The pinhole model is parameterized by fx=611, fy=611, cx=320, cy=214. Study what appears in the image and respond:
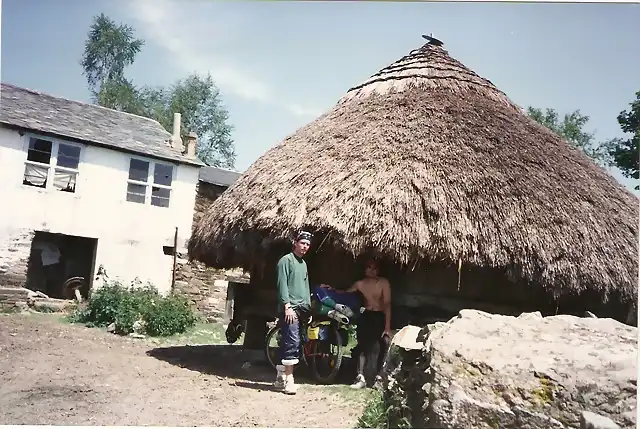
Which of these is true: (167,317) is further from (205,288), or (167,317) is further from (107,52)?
(107,52)

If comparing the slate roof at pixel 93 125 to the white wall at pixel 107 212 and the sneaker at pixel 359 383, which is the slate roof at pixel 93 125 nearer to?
the white wall at pixel 107 212

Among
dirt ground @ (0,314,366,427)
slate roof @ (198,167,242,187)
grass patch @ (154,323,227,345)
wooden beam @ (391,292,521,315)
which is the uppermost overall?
slate roof @ (198,167,242,187)

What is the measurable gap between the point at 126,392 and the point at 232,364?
39.3 inches

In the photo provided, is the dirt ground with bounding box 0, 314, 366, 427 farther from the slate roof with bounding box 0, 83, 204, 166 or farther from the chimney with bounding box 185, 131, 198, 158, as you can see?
the chimney with bounding box 185, 131, 198, 158

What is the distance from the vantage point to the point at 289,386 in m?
3.42

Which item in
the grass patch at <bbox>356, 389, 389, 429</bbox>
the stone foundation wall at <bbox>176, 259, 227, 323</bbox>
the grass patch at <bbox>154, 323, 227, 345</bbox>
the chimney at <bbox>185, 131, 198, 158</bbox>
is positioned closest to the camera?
the grass patch at <bbox>356, 389, 389, 429</bbox>

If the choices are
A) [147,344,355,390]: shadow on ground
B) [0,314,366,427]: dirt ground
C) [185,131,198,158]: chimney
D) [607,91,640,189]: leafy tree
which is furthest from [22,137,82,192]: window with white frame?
[607,91,640,189]: leafy tree

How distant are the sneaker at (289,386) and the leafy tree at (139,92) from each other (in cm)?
164

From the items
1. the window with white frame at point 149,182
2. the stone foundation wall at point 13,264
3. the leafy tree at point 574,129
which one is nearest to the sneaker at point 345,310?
the window with white frame at point 149,182

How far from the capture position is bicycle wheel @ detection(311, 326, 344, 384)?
11.9ft

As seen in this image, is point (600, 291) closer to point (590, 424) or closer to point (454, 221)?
point (454, 221)

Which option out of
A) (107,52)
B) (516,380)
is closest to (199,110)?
(107,52)

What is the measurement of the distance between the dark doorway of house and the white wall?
0.06m

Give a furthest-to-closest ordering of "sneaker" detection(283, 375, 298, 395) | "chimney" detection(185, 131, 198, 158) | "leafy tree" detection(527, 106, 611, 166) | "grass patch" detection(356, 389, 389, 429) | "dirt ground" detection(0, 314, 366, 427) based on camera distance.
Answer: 1. "chimney" detection(185, 131, 198, 158)
2. "leafy tree" detection(527, 106, 611, 166)
3. "sneaker" detection(283, 375, 298, 395)
4. "dirt ground" detection(0, 314, 366, 427)
5. "grass patch" detection(356, 389, 389, 429)
